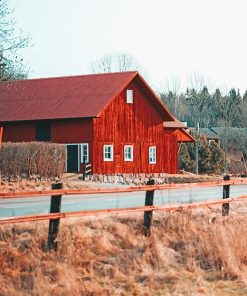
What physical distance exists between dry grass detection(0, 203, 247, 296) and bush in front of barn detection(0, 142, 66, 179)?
1801 cm

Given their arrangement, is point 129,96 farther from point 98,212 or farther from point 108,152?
point 98,212

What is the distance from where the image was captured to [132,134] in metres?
44.1

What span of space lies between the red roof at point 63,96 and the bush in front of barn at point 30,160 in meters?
8.13

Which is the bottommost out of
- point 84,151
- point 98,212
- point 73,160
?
point 98,212

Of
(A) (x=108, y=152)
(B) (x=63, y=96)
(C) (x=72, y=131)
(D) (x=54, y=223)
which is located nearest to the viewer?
(D) (x=54, y=223)

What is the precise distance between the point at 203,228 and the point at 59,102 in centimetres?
3131

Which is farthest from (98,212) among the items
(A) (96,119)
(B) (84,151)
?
(B) (84,151)

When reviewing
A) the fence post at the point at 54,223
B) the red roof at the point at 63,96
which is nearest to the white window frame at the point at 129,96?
the red roof at the point at 63,96

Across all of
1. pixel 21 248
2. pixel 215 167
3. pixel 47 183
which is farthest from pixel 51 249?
pixel 215 167

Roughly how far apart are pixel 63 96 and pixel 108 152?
5.33 metres

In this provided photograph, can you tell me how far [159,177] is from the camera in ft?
141

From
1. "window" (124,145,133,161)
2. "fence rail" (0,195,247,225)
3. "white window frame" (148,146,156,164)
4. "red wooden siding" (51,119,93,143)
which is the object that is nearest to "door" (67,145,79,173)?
"red wooden siding" (51,119,93,143)

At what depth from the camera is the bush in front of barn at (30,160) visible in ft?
101

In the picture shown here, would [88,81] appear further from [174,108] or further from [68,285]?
[174,108]
